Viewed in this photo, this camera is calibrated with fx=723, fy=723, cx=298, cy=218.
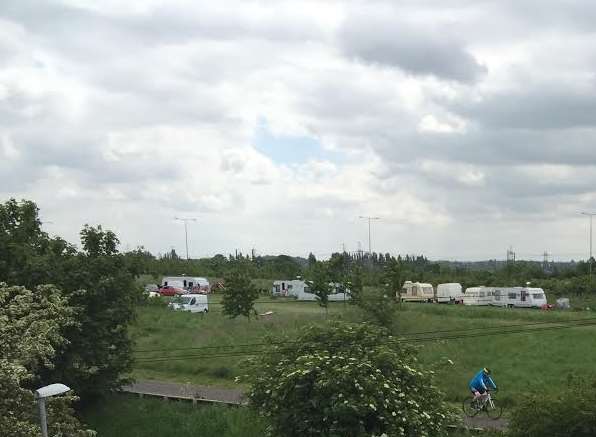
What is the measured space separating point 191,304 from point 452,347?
2517 centimetres

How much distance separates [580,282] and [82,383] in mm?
50932

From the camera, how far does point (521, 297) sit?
55250 millimetres

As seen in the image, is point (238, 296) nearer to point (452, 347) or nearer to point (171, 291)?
point (452, 347)

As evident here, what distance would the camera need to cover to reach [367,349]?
48.2ft

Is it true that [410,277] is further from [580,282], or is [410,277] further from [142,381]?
[142,381]

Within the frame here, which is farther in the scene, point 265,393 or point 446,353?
point 446,353

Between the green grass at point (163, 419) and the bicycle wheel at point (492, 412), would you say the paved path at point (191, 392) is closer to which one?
the bicycle wheel at point (492, 412)

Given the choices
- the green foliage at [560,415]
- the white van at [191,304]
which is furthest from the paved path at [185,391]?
the white van at [191,304]

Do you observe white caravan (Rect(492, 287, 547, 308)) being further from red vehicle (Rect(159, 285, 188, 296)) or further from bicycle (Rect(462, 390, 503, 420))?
bicycle (Rect(462, 390, 503, 420))

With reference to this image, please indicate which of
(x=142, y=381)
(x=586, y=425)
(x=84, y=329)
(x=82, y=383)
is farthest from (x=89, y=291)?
(x=586, y=425)

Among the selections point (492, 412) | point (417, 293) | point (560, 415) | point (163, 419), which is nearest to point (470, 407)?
point (492, 412)

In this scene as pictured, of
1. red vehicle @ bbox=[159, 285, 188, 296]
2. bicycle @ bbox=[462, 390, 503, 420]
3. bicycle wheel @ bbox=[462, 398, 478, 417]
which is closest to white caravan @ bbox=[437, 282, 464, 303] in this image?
red vehicle @ bbox=[159, 285, 188, 296]

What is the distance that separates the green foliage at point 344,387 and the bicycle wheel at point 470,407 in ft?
28.6

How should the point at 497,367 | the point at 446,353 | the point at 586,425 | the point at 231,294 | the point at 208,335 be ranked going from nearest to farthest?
the point at 586,425 < the point at 497,367 < the point at 446,353 < the point at 208,335 < the point at 231,294
